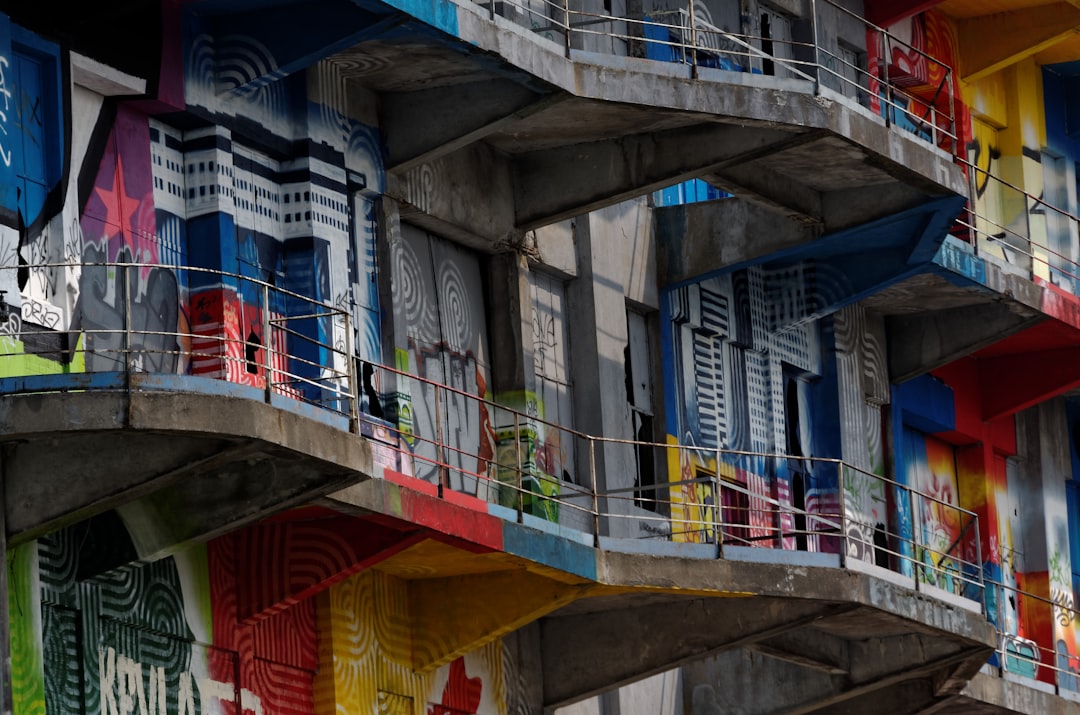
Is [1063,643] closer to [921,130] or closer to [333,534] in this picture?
[921,130]

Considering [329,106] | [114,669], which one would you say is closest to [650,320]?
[329,106]

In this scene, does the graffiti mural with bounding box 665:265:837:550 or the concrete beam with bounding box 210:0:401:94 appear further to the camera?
the graffiti mural with bounding box 665:265:837:550

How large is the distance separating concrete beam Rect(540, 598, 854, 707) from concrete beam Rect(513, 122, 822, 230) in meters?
3.62

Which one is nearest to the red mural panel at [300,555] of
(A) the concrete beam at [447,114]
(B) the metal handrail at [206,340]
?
(B) the metal handrail at [206,340]

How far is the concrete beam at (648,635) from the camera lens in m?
25.0

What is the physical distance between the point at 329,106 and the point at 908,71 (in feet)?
36.7

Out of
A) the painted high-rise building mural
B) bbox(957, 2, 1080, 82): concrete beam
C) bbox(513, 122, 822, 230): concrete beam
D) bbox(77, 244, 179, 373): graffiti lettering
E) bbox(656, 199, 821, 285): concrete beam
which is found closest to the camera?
the painted high-rise building mural

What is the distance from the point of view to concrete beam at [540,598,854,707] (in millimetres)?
25000

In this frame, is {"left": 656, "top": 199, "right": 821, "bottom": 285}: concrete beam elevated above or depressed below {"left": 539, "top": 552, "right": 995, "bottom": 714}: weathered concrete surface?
above

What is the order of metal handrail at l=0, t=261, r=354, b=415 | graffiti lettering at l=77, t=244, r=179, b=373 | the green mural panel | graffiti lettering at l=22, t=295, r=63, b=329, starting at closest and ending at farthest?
the green mural panel
metal handrail at l=0, t=261, r=354, b=415
graffiti lettering at l=22, t=295, r=63, b=329
graffiti lettering at l=77, t=244, r=179, b=373

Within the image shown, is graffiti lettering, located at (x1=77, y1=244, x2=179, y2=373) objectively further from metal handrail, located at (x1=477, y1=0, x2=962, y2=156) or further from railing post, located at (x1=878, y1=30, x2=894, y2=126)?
railing post, located at (x1=878, y1=30, x2=894, y2=126)

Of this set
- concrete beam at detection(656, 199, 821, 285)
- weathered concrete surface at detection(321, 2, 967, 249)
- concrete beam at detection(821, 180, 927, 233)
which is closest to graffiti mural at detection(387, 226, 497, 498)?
weathered concrete surface at detection(321, 2, 967, 249)

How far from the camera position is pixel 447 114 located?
24.2m

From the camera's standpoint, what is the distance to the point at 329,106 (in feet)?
78.2
